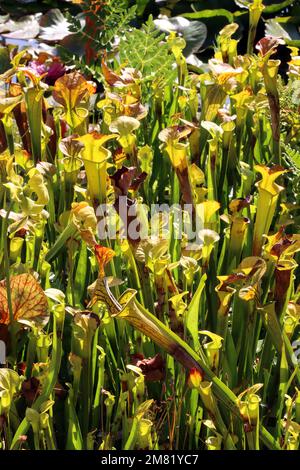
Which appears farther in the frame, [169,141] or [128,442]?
[169,141]

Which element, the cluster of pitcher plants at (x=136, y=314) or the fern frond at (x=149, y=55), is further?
the fern frond at (x=149, y=55)

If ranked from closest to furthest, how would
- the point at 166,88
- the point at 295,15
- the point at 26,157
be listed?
1. the point at 26,157
2. the point at 166,88
3. the point at 295,15

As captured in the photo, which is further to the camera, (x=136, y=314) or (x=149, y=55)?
(x=149, y=55)

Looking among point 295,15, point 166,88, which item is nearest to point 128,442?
point 166,88

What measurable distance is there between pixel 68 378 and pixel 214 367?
0.25 metres

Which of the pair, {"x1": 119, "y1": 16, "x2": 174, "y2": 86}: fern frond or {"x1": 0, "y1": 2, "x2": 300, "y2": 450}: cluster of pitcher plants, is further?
{"x1": 119, "y1": 16, "x2": 174, "y2": 86}: fern frond

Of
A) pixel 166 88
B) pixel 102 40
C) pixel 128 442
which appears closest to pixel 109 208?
pixel 128 442

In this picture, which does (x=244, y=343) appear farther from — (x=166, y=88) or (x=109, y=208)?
(x=166, y=88)

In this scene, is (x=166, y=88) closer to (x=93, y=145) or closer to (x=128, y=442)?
(x=93, y=145)

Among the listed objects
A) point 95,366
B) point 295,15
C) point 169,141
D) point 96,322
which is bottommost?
point 295,15

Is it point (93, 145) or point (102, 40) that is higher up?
point (93, 145)

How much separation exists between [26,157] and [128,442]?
2.05 ft

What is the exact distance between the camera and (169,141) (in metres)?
1.15

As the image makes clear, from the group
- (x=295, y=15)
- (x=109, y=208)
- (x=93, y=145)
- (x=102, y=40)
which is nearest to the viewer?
(x=93, y=145)
